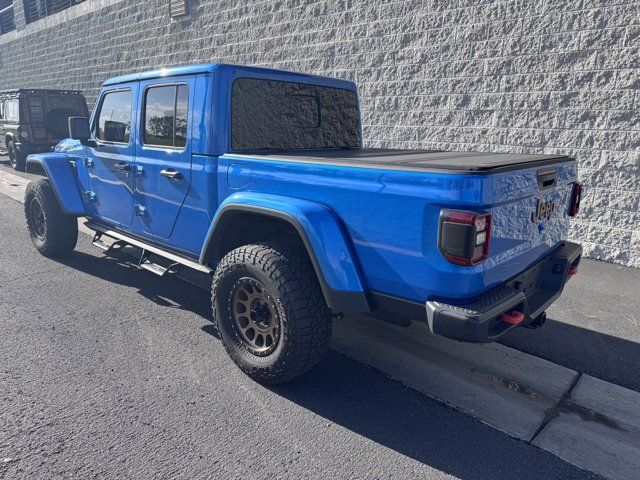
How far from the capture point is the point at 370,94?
7.80 meters

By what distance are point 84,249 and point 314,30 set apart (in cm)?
537

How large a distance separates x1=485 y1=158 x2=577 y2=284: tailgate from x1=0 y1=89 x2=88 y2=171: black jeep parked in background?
12998 millimetres

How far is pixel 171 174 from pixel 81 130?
179cm

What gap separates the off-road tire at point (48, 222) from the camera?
5.49 metres

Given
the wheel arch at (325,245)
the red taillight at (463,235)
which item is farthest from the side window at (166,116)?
the red taillight at (463,235)

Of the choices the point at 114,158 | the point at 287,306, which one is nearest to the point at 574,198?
the point at 287,306

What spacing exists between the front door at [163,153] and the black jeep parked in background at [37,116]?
10.4 m

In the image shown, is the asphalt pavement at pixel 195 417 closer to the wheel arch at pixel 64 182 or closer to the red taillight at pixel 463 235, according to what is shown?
the red taillight at pixel 463 235

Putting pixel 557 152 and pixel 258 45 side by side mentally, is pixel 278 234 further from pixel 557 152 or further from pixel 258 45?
pixel 258 45

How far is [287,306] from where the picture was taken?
2.88 meters

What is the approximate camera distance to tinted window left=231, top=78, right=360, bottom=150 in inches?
138

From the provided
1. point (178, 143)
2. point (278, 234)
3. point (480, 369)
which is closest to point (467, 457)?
point (480, 369)

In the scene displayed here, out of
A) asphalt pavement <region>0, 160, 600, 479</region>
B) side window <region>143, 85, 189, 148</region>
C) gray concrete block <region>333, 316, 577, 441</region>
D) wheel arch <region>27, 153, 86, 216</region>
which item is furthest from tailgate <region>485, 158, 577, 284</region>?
wheel arch <region>27, 153, 86, 216</region>

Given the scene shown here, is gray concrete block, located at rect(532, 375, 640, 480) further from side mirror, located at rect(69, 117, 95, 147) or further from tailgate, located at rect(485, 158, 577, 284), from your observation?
side mirror, located at rect(69, 117, 95, 147)
